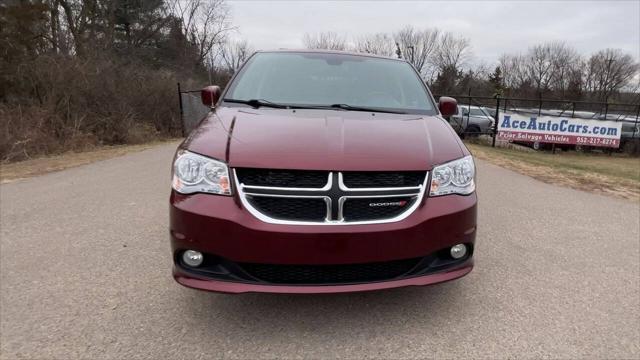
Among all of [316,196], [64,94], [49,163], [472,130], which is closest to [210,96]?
[316,196]

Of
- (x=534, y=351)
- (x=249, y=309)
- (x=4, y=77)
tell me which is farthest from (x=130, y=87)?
(x=534, y=351)

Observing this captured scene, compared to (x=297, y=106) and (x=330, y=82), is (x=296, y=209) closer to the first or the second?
(x=297, y=106)

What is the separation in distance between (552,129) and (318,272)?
1755 centimetres

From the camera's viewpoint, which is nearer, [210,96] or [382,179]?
[382,179]

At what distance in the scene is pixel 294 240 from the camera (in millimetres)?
2271

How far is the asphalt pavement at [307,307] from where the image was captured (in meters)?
2.44

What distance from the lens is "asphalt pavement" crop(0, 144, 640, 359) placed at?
8.00 ft

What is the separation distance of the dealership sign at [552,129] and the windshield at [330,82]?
14.5 meters

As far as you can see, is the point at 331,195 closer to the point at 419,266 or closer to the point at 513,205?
the point at 419,266

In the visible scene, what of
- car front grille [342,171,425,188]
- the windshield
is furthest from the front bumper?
the windshield

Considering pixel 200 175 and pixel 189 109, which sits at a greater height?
pixel 189 109

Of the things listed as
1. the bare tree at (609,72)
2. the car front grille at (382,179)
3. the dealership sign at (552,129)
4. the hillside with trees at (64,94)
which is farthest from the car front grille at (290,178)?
the bare tree at (609,72)

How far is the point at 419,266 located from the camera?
8.21 ft

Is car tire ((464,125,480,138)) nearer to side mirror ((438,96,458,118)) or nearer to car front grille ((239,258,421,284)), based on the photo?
side mirror ((438,96,458,118))
